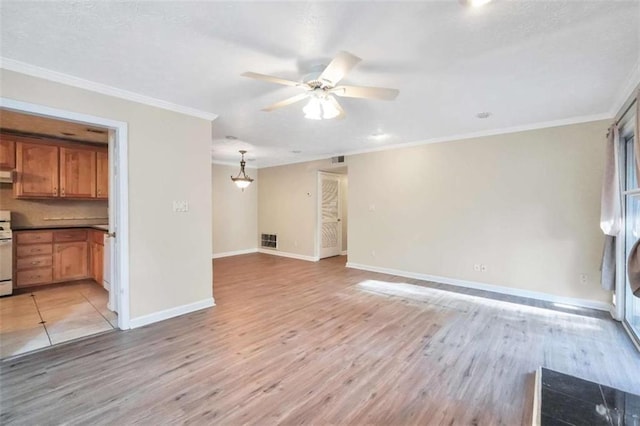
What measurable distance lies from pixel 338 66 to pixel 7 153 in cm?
551

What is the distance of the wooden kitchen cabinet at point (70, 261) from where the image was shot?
482 centimetres

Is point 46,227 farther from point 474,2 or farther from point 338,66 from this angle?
point 474,2

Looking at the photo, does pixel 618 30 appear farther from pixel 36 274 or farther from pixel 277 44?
pixel 36 274

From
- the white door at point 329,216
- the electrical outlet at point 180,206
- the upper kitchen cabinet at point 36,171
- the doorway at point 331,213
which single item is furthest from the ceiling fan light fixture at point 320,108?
the upper kitchen cabinet at point 36,171

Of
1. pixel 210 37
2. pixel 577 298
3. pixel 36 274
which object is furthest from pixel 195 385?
pixel 577 298

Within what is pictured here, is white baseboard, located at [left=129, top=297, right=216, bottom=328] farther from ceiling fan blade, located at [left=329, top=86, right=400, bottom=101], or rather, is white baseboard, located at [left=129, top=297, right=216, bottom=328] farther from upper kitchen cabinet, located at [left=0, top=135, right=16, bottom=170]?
upper kitchen cabinet, located at [left=0, top=135, right=16, bottom=170]

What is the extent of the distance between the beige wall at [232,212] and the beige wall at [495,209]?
372cm

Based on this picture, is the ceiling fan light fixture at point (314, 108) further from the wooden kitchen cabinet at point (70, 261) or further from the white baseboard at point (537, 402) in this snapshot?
the wooden kitchen cabinet at point (70, 261)

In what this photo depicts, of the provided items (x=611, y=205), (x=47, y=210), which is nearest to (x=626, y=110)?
(x=611, y=205)

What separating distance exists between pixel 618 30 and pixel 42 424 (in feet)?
15.1

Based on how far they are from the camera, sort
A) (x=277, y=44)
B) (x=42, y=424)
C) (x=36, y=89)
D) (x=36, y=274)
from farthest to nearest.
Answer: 1. (x=36, y=274)
2. (x=36, y=89)
3. (x=277, y=44)
4. (x=42, y=424)

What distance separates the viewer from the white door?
732cm

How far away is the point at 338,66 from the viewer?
6.62 feet

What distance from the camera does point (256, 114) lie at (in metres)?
3.76
